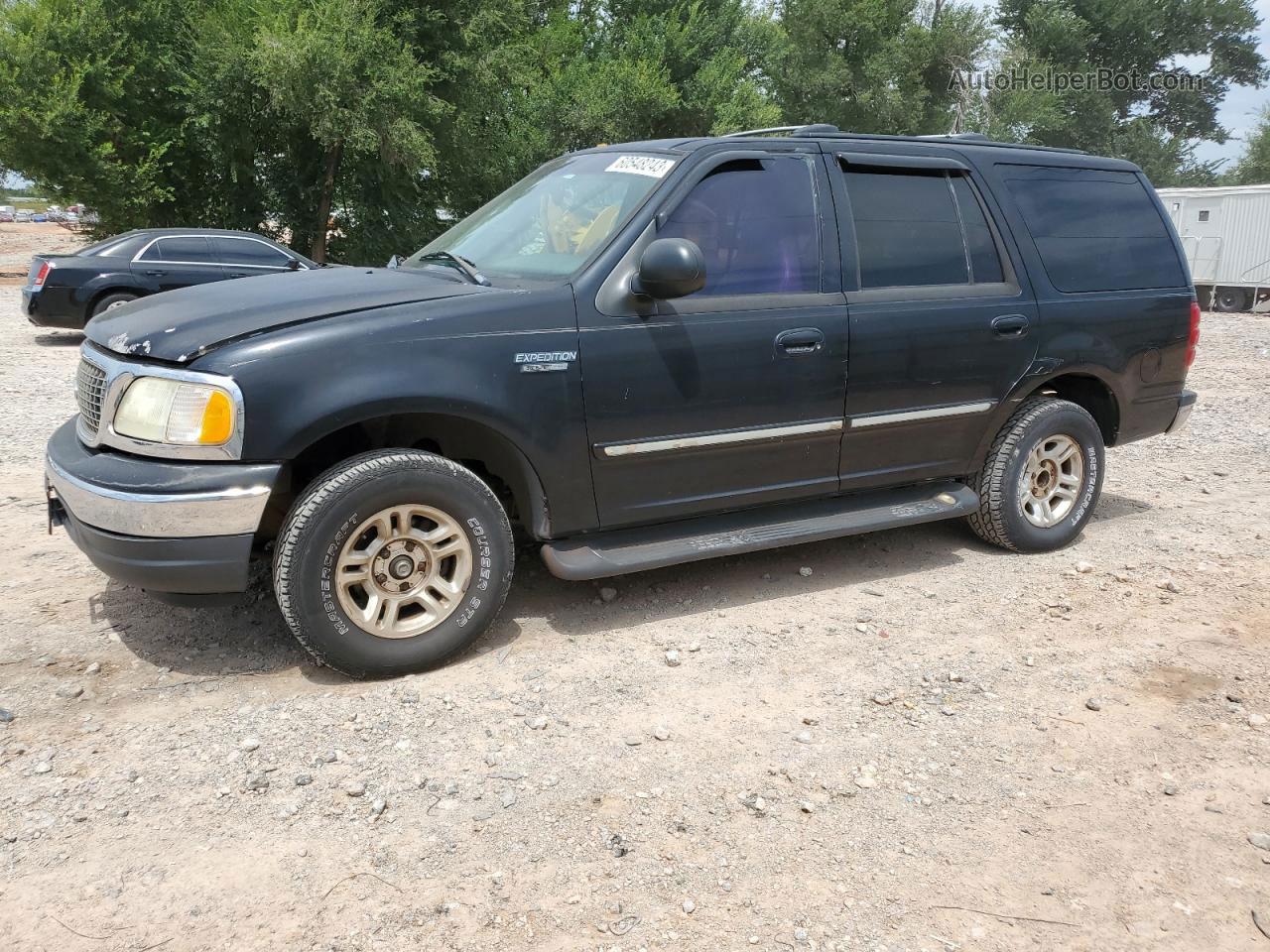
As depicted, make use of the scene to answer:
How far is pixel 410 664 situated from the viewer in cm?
390

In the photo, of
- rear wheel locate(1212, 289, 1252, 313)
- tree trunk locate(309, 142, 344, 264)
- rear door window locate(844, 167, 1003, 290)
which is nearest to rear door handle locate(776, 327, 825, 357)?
rear door window locate(844, 167, 1003, 290)

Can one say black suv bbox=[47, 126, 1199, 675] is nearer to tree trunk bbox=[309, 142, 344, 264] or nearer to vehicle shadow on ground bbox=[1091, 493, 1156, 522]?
vehicle shadow on ground bbox=[1091, 493, 1156, 522]

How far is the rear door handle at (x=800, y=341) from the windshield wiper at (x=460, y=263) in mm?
1258

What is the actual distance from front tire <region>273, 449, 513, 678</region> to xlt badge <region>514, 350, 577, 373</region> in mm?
469

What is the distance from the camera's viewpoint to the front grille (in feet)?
12.5

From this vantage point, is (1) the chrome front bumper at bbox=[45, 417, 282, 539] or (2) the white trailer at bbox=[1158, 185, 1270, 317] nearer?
(1) the chrome front bumper at bbox=[45, 417, 282, 539]

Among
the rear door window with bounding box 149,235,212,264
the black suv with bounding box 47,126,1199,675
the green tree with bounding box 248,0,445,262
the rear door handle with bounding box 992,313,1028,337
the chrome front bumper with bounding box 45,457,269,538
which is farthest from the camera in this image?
the green tree with bounding box 248,0,445,262

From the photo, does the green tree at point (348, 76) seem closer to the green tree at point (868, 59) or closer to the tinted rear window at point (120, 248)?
the tinted rear window at point (120, 248)

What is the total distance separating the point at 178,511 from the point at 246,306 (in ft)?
2.68

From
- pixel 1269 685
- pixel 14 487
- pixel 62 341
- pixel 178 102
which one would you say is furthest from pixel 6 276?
pixel 1269 685

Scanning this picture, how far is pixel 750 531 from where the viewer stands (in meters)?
4.55

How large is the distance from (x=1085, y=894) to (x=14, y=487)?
20.0 feet

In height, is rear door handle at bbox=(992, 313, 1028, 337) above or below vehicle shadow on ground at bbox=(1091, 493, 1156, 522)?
above

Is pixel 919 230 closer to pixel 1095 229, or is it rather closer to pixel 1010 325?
pixel 1010 325
